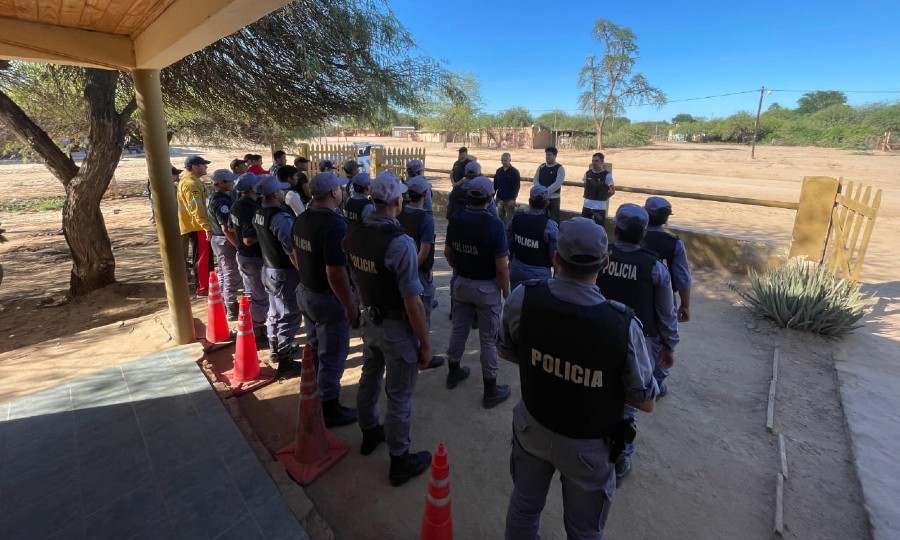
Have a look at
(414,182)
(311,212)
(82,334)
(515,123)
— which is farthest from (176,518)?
(515,123)

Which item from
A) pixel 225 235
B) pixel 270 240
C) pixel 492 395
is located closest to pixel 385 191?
pixel 270 240

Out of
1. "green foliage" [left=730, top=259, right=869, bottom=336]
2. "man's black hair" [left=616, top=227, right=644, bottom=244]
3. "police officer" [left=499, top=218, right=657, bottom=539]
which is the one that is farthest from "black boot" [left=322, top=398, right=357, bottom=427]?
"green foliage" [left=730, top=259, right=869, bottom=336]

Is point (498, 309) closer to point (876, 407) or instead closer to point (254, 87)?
point (876, 407)

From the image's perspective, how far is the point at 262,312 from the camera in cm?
511

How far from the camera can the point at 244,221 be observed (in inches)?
188

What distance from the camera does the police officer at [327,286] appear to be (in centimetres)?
340

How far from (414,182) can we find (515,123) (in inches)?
2176

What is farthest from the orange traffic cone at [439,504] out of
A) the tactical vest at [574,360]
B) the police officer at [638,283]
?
the police officer at [638,283]

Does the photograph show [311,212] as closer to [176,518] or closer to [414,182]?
[414,182]

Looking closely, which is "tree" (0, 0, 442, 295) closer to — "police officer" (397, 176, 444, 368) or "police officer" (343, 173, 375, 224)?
"police officer" (343, 173, 375, 224)

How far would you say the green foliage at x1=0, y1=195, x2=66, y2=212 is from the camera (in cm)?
1710

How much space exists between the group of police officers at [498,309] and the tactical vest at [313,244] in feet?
0.04

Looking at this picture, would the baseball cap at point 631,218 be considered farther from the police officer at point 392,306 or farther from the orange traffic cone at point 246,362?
the orange traffic cone at point 246,362

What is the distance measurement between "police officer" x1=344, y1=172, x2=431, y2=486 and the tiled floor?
82cm
